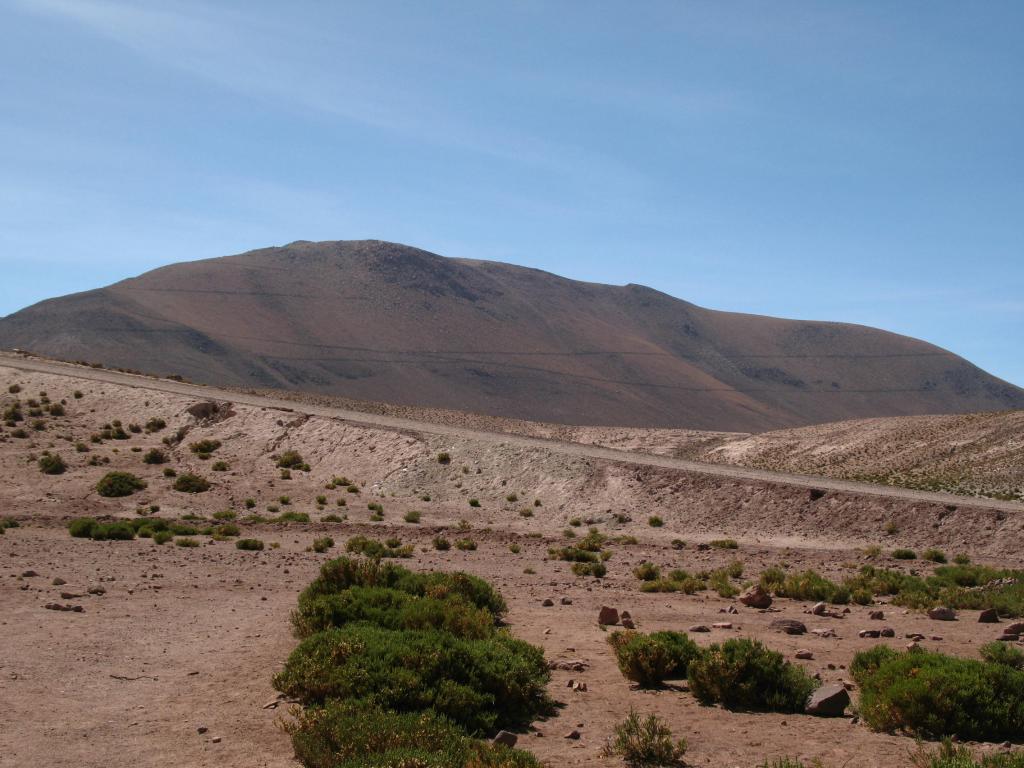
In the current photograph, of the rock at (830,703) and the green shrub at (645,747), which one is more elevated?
the rock at (830,703)

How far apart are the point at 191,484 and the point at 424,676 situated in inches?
1035

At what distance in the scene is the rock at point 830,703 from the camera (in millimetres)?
10633

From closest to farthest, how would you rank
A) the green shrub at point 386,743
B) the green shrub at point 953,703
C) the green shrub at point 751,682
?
the green shrub at point 386,743, the green shrub at point 953,703, the green shrub at point 751,682

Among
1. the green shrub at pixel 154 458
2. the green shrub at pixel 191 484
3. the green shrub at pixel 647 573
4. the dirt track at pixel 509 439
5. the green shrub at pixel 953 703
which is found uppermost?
the dirt track at pixel 509 439

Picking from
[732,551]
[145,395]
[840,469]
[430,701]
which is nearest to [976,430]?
[840,469]

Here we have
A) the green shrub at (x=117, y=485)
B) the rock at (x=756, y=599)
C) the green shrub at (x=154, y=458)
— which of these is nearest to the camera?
the rock at (x=756, y=599)

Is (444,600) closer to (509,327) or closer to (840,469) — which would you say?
(840,469)

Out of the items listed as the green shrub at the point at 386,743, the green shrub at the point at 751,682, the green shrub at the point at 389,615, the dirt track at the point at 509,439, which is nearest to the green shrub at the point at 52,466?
the dirt track at the point at 509,439

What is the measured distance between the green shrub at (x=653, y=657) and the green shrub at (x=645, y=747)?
8.56ft

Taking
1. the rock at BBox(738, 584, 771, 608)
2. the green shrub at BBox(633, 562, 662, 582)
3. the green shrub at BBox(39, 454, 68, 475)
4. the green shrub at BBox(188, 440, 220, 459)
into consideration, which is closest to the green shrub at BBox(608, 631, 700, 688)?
the rock at BBox(738, 584, 771, 608)

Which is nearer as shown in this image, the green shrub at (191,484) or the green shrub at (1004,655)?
the green shrub at (1004,655)

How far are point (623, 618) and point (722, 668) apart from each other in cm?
503

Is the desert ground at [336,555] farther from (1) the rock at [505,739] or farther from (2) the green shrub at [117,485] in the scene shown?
(2) the green shrub at [117,485]

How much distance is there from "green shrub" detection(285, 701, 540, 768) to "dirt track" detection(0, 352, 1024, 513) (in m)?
25.4
